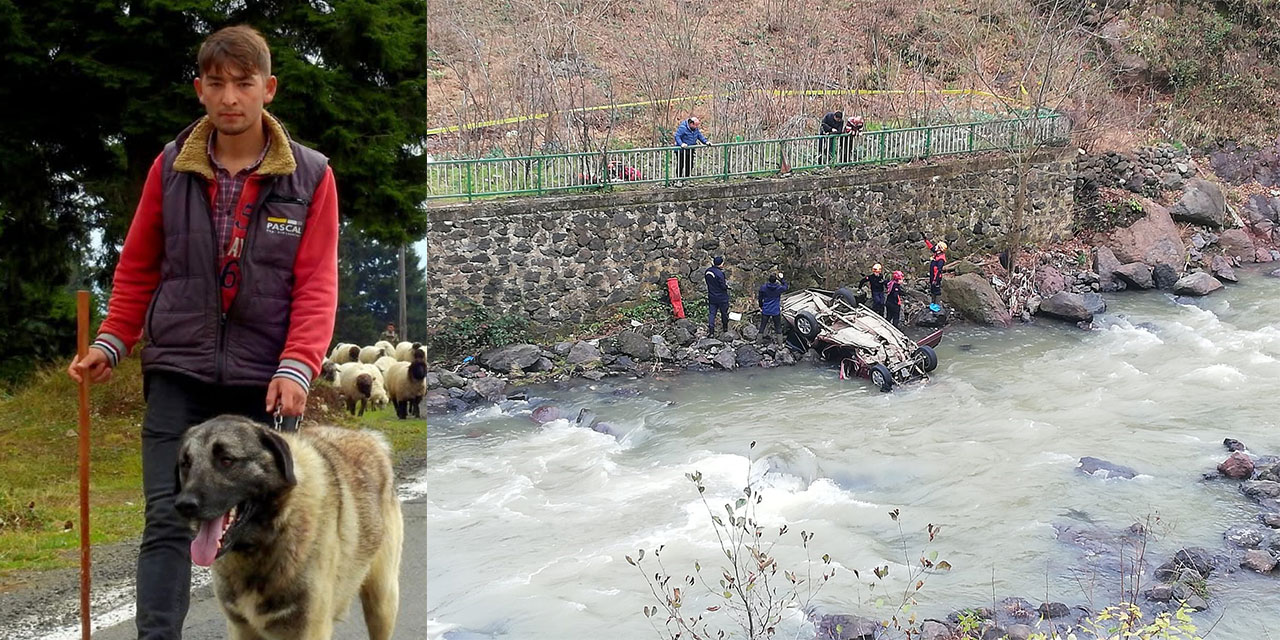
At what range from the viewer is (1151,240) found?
5.32 metres

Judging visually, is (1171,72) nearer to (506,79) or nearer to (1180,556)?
(1180,556)

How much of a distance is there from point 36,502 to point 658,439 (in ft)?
10.1

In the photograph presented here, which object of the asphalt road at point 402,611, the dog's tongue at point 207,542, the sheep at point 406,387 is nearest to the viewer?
the dog's tongue at point 207,542

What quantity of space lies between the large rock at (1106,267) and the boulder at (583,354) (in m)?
2.42

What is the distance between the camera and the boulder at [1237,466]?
14.8 ft

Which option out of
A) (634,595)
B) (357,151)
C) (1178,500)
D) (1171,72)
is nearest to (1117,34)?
(1171,72)

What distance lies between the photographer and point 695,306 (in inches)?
218

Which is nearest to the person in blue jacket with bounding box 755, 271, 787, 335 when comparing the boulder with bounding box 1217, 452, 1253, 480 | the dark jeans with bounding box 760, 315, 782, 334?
the dark jeans with bounding box 760, 315, 782, 334

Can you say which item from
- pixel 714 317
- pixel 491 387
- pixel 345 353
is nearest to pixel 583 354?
pixel 491 387

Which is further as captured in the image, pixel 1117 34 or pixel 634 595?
pixel 1117 34

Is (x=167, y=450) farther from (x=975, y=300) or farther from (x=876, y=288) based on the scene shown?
(x=975, y=300)

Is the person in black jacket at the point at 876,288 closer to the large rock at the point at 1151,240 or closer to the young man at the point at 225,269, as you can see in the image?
the large rock at the point at 1151,240

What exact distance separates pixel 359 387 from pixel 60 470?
0.67m

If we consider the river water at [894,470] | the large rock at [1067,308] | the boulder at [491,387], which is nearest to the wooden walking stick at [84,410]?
the river water at [894,470]
